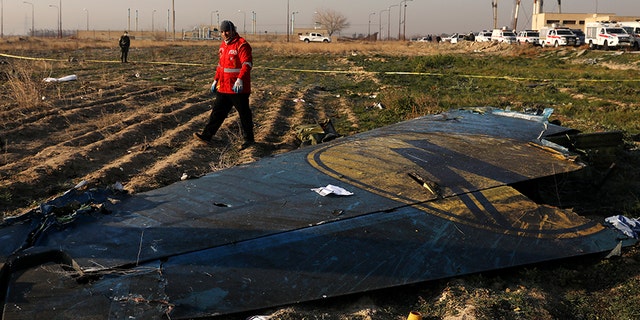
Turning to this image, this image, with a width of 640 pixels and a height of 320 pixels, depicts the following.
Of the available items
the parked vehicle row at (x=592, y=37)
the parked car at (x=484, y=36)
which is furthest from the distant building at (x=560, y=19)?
the parked vehicle row at (x=592, y=37)

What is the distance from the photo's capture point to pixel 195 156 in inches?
294

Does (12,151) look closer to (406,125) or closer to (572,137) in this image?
(406,125)

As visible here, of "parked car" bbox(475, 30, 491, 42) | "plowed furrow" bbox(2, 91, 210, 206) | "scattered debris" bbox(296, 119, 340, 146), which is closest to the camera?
"plowed furrow" bbox(2, 91, 210, 206)

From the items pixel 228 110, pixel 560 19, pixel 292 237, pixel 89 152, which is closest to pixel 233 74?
pixel 228 110

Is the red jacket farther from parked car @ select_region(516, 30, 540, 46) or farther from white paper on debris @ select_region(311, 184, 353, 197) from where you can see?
parked car @ select_region(516, 30, 540, 46)

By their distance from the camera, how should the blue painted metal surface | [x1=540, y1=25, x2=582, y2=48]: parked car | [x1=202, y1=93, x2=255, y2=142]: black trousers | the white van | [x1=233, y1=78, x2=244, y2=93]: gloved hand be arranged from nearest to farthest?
the blue painted metal surface < [x1=233, y1=78, x2=244, y2=93]: gloved hand < [x1=202, y1=93, x2=255, y2=142]: black trousers < [x1=540, y1=25, x2=582, y2=48]: parked car < the white van

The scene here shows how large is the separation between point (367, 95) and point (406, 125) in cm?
983

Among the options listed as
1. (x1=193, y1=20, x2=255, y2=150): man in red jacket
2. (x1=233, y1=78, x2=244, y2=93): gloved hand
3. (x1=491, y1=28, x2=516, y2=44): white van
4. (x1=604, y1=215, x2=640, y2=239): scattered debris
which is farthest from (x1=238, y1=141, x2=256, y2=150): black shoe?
(x1=491, y1=28, x2=516, y2=44): white van

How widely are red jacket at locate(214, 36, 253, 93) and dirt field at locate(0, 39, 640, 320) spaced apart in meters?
0.76

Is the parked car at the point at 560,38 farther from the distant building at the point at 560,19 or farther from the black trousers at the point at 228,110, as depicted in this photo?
the distant building at the point at 560,19

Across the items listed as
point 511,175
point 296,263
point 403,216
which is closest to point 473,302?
point 403,216

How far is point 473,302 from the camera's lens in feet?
10.5

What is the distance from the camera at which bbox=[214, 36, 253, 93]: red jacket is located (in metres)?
7.70

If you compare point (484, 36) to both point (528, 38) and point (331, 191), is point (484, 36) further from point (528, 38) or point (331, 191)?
point (331, 191)
